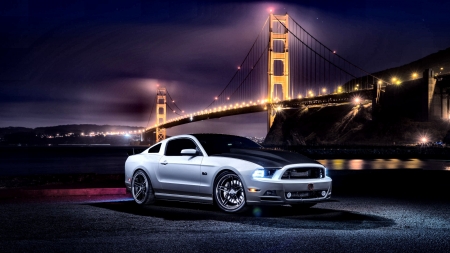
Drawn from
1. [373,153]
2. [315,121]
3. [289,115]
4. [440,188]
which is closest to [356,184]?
[440,188]

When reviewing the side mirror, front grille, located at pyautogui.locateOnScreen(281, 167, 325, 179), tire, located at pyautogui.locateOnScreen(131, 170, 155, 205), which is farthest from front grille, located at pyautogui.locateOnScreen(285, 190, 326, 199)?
tire, located at pyautogui.locateOnScreen(131, 170, 155, 205)

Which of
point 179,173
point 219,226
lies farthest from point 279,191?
point 179,173

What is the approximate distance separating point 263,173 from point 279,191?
38cm

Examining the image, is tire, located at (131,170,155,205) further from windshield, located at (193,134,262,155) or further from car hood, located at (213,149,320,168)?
car hood, located at (213,149,320,168)

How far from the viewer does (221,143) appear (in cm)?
1012

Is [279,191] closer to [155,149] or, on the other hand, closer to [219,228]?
[219,228]

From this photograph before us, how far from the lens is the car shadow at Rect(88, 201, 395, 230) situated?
26.6 ft

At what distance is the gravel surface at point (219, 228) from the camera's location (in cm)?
648

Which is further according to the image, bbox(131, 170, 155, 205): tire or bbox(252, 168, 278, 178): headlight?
bbox(131, 170, 155, 205): tire

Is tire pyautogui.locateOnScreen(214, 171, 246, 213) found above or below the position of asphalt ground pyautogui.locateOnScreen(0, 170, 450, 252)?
above

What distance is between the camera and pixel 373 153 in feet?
214

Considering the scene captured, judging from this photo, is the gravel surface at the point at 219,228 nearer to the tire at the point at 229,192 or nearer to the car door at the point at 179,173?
the tire at the point at 229,192

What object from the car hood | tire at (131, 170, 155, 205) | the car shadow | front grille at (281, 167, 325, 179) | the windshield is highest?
the windshield

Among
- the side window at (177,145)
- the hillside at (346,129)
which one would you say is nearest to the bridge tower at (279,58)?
the hillside at (346,129)
